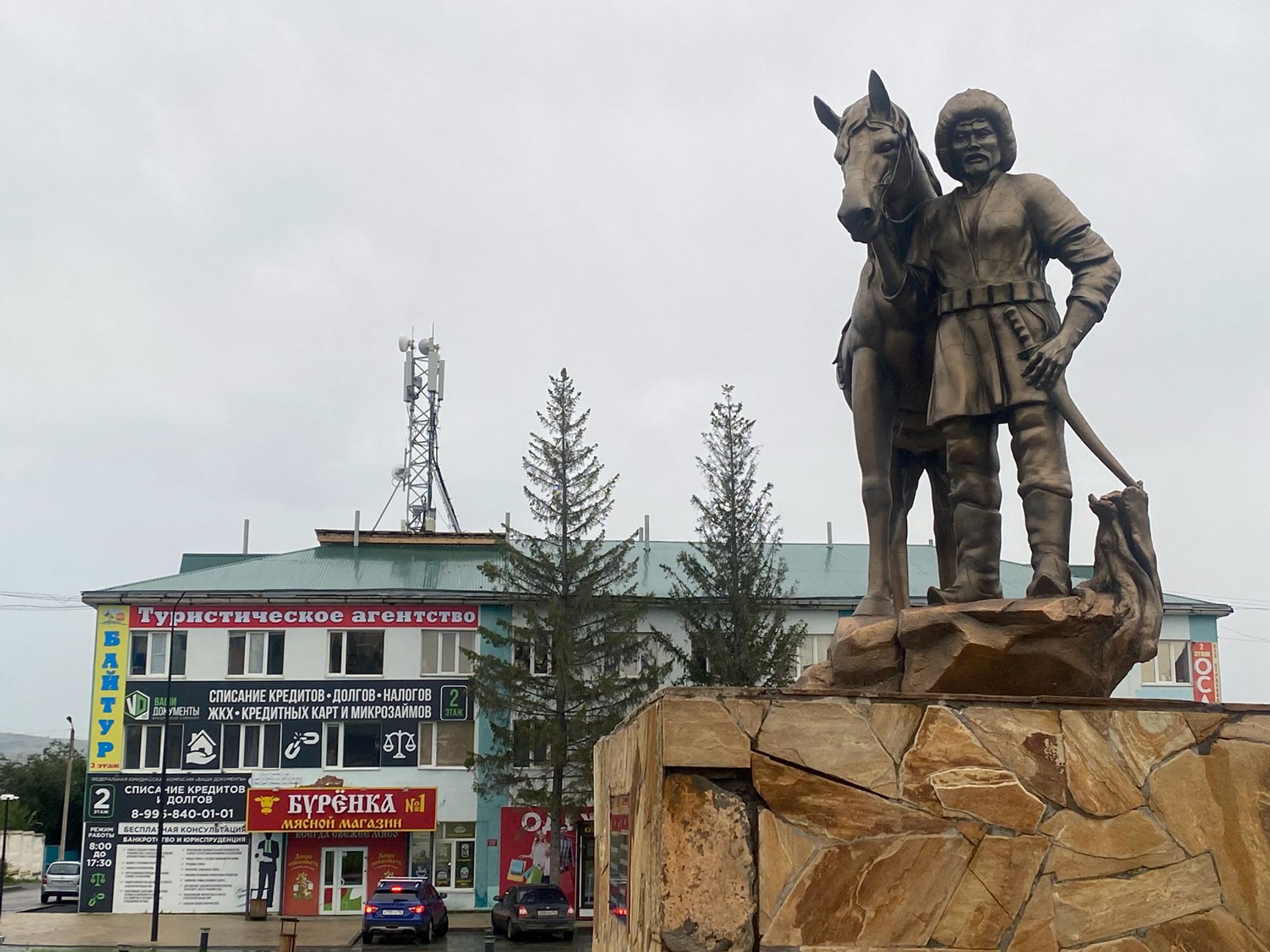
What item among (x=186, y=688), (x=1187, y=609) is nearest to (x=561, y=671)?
(x=186, y=688)

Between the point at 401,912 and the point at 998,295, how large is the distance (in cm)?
2352

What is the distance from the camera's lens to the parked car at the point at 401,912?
2627 cm

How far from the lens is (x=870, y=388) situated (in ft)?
19.3

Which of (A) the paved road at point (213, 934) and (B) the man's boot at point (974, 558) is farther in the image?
(A) the paved road at point (213, 934)

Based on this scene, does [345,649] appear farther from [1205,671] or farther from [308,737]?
[1205,671]

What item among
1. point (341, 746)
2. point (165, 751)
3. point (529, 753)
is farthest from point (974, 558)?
point (165, 751)

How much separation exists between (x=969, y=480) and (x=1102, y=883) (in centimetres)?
174

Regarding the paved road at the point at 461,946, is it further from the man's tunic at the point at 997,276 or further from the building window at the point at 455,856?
the man's tunic at the point at 997,276

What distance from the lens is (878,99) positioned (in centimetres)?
546

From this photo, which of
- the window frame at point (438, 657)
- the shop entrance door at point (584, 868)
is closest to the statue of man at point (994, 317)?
the shop entrance door at point (584, 868)

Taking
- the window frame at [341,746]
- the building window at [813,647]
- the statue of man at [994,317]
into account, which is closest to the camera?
the statue of man at [994,317]

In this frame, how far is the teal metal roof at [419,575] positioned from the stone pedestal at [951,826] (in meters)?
27.7

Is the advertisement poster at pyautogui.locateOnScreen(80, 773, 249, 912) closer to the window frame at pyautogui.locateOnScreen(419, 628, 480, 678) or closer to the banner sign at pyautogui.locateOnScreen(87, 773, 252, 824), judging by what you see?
the banner sign at pyautogui.locateOnScreen(87, 773, 252, 824)

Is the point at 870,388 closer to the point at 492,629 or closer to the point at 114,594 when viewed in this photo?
the point at 492,629
